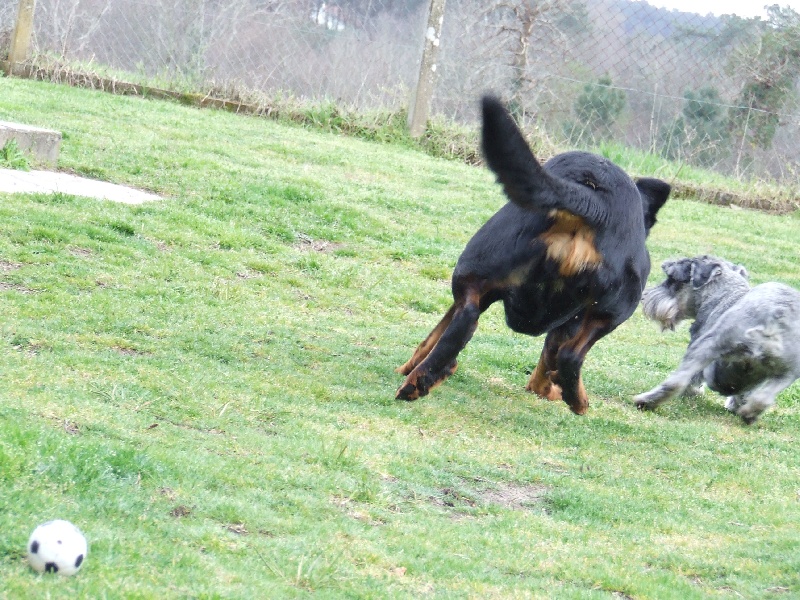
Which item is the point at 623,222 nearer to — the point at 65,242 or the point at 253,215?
the point at 65,242

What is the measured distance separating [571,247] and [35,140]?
596cm

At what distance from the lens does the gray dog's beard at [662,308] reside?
25.4ft

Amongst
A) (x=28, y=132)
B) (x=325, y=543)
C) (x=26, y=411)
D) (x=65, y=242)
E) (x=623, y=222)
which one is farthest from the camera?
(x=28, y=132)

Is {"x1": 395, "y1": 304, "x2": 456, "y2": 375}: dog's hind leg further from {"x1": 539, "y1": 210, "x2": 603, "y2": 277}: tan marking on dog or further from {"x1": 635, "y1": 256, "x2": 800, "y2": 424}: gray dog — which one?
{"x1": 635, "y1": 256, "x2": 800, "y2": 424}: gray dog

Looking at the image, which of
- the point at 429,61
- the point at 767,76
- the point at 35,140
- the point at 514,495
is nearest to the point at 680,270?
the point at 514,495

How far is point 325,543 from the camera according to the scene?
11.2 feet

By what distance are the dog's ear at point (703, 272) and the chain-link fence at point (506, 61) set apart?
28.4 feet

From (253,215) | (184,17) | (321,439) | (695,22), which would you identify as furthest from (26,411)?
(695,22)

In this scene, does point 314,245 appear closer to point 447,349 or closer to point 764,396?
point 447,349

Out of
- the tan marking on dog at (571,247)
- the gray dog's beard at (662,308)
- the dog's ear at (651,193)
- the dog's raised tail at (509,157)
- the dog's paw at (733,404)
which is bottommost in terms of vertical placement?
the dog's paw at (733,404)

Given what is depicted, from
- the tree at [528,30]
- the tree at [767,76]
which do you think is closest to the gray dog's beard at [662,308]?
the tree at [528,30]

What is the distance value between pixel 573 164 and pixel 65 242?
369cm

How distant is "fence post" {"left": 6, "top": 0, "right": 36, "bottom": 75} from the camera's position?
14.2 m

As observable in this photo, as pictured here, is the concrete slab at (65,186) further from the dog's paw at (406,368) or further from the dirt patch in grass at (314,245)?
the dog's paw at (406,368)
